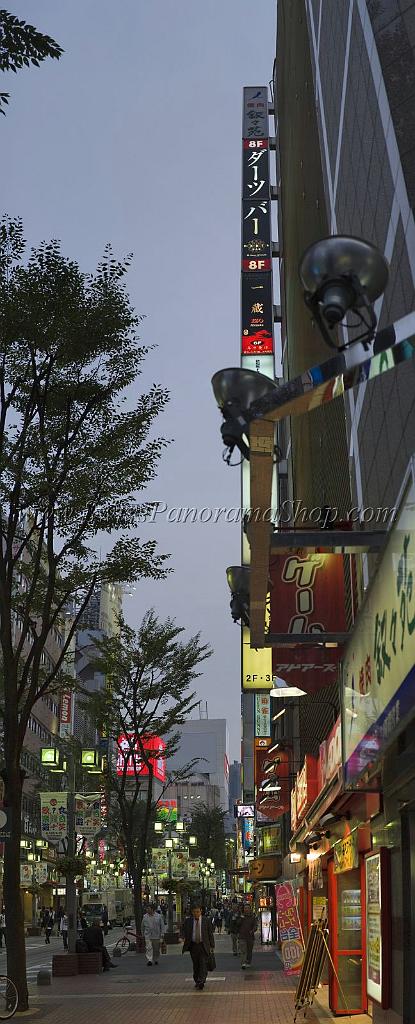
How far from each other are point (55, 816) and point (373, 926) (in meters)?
19.2

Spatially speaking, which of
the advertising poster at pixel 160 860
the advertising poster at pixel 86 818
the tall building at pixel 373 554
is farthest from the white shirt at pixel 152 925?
the advertising poster at pixel 160 860

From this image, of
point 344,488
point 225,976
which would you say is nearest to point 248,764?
point 225,976

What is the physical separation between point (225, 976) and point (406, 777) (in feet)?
68.3

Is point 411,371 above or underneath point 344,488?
underneath

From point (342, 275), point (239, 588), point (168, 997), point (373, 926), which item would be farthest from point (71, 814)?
point (342, 275)

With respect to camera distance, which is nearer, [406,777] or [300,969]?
[406,777]

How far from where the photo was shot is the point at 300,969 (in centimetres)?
1598

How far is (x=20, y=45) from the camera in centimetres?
859

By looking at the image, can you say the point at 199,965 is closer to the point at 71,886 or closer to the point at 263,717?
the point at 71,886

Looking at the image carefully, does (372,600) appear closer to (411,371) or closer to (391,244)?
(411,371)

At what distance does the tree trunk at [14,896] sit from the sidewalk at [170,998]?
2.05ft

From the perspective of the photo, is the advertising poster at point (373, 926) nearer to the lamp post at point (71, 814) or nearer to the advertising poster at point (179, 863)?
the lamp post at point (71, 814)

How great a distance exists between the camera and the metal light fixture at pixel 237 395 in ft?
17.6

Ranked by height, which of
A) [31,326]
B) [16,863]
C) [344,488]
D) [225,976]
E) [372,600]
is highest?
[31,326]
